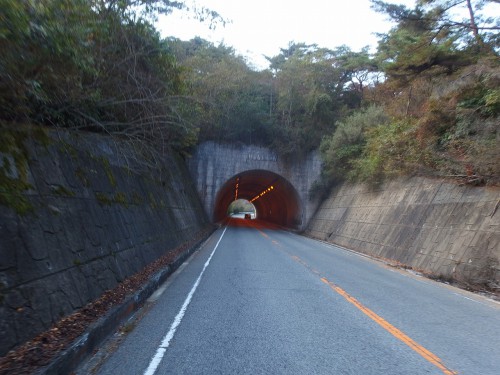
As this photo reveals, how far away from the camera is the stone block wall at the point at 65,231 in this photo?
5074 mm

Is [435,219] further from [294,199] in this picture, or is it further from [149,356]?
[294,199]

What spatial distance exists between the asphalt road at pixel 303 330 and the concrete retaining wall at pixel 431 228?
2187 millimetres

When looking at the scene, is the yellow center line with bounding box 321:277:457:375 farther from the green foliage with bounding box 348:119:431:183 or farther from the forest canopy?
the green foliage with bounding box 348:119:431:183

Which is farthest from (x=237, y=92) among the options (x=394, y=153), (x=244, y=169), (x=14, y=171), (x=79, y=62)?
(x=14, y=171)

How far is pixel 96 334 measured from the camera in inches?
215

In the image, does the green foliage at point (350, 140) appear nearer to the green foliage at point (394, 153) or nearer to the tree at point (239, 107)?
the green foliage at point (394, 153)

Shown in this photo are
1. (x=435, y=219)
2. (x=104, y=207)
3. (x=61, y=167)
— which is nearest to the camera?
(x=61, y=167)

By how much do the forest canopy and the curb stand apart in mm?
3329

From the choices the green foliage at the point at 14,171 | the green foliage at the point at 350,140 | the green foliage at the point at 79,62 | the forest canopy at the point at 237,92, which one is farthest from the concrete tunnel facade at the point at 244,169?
the green foliage at the point at 14,171

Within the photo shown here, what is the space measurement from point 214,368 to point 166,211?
1252 cm

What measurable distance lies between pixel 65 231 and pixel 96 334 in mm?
1972

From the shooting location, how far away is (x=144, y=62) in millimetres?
11398

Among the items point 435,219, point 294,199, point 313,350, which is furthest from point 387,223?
point 294,199

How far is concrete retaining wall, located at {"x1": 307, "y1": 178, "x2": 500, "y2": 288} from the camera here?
12672mm
